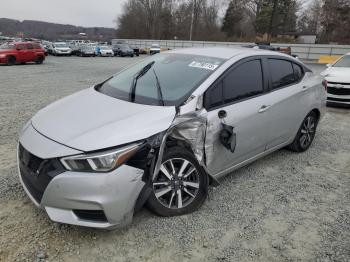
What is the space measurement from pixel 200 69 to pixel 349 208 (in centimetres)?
222

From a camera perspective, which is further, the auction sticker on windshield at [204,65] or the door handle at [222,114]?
the auction sticker on windshield at [204,65]

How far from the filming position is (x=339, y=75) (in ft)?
27.5

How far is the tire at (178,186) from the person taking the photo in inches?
121

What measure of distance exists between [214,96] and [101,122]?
121 cm

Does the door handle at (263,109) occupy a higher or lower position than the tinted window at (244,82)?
lower

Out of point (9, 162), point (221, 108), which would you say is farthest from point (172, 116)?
point (9, 162)

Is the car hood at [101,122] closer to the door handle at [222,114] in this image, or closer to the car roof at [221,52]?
the door handle at [222,114]

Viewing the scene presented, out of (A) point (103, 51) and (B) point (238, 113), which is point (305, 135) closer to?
(B) point (238, 113)

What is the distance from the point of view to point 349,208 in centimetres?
358

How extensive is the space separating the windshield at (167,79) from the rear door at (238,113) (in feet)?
0.77

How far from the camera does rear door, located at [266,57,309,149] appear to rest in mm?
4168

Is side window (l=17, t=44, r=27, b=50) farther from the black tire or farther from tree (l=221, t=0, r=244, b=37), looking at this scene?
tree (l=221, t=0, r=244, b=37)

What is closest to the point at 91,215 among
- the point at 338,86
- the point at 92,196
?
the point at 92,196

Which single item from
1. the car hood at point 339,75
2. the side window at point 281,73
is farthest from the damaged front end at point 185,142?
the car hood at point 339,75
